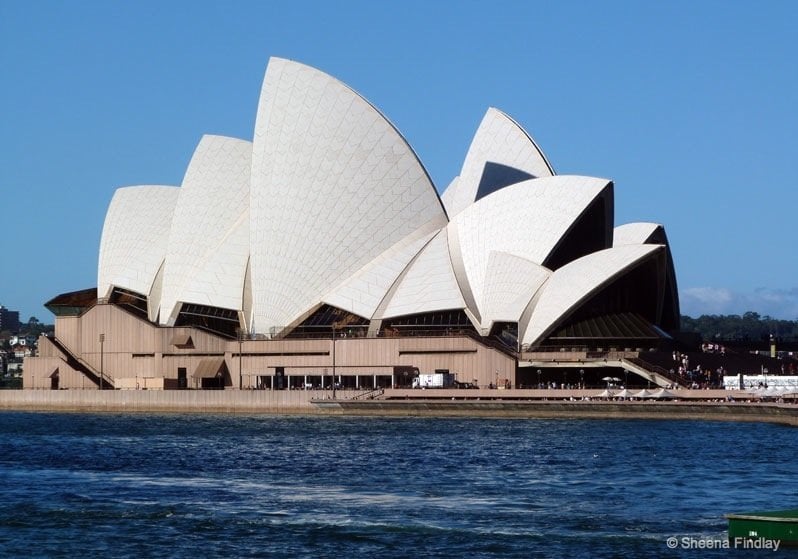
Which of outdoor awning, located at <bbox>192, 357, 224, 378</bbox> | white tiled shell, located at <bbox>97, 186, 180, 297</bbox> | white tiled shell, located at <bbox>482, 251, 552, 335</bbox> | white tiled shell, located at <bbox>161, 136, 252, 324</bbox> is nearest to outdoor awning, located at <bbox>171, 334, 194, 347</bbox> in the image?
outdoor awning, located at <bbox>192, 357, 224, 378</bbox>

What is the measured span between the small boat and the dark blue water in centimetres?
31

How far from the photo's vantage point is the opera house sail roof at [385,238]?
70812 millimetres

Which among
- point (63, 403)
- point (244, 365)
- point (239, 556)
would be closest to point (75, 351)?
point (63, 403)

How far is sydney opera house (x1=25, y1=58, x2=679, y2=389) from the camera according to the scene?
232 ft

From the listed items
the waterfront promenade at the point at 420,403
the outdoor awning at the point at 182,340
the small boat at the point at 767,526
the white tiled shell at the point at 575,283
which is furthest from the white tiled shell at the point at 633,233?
the small boat at the point at 767,526

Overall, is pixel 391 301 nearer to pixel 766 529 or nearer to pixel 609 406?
pixel 609 406

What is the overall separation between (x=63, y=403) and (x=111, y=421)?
13.8 metres

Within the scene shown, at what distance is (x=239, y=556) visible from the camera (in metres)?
25.4

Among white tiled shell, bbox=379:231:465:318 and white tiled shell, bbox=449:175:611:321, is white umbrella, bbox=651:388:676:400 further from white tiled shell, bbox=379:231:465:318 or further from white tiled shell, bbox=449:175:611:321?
white tiled shell, bbox=379:231:465:318

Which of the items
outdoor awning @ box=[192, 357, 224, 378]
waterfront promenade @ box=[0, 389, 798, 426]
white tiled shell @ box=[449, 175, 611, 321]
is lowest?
waterfront promenade @ box=[0, 389, 798, 426]

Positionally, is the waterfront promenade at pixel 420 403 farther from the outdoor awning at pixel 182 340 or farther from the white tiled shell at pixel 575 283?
the white tiled shell at pixel 575 283

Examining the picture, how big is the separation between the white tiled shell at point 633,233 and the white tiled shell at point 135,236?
86.7ft

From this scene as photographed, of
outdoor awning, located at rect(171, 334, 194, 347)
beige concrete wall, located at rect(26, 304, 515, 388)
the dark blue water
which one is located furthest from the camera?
outdoor awning, located at rect(171, 334, 194, 347)

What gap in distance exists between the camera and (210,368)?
7894cm
